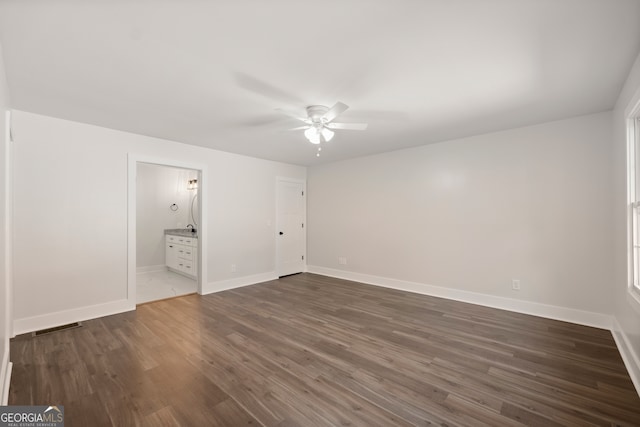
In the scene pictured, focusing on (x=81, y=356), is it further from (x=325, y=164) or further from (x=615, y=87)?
(x=615, y=87)

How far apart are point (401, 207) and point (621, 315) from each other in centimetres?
281

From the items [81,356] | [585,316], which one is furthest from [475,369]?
[81,356]

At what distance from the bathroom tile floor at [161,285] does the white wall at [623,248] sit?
5.23 metres

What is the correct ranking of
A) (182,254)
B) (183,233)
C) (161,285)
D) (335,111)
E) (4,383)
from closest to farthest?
(4,383)
(335,111)
(161,285)
(182,254)
(183,233)

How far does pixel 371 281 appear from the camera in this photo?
514 centimetres

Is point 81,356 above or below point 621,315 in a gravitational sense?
below

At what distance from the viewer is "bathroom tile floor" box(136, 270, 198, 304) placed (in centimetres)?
442

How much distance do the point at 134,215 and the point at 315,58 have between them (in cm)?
330

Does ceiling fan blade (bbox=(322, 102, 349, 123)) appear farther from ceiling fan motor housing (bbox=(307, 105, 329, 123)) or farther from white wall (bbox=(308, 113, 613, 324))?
white wall (bbox=(308, 113, 613, 324))

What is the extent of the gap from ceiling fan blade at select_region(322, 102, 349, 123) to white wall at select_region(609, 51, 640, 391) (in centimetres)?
215

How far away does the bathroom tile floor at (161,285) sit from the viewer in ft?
14.5

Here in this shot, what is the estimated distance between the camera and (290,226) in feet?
19.6

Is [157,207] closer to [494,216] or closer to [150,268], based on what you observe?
[150,268]

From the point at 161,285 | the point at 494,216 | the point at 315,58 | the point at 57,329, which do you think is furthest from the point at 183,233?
the point at 494,216
